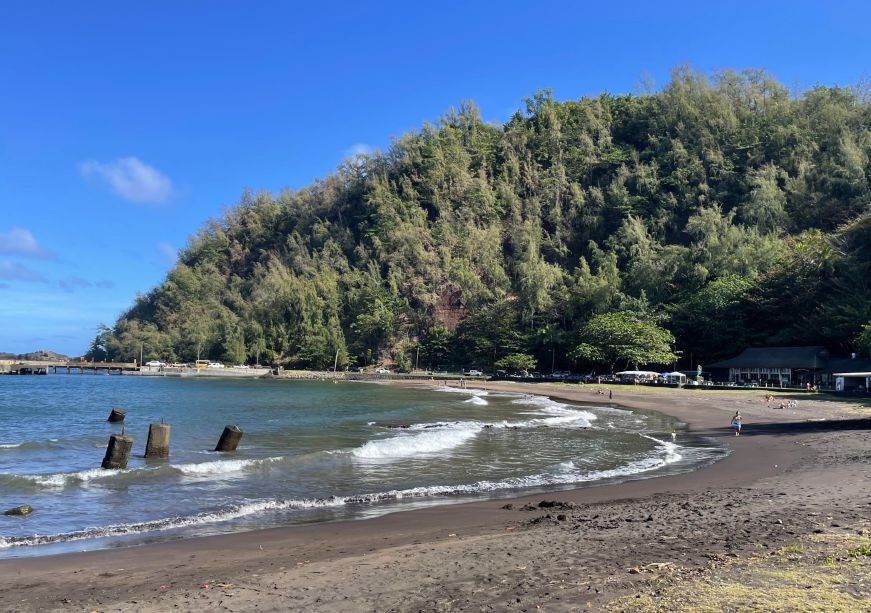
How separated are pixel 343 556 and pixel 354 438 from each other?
1703 centimetres

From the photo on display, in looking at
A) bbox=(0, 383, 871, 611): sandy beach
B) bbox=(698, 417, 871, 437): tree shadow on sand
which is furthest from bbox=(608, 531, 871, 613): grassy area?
bbox=(698, 417, 871, 437): tree shadow on sand

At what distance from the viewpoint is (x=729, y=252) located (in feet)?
306

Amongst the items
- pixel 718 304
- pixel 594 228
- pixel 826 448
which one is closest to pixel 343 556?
pixel 826 448

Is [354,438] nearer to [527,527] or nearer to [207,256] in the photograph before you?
[527,527]

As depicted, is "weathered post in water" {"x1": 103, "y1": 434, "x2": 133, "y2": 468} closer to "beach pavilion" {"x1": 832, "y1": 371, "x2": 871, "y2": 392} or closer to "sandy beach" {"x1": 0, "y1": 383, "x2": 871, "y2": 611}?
"sandy beach" {"x1": 0, "y1": 383, "x2": 871, "y2": 611}

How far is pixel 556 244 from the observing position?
5108 inches

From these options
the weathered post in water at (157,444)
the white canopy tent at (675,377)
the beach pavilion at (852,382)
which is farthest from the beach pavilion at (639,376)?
the weathered post in water at (157,444)

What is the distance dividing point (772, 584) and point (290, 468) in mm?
14946

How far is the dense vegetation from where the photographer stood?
82.3 metres

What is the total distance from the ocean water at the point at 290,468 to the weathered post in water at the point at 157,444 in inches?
16.0

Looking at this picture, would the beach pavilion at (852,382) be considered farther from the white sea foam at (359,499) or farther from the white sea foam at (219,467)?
the white sea foam at (219,467)

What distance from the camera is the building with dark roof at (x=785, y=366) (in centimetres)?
5931

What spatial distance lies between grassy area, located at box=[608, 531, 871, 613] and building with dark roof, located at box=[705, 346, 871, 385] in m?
58.6

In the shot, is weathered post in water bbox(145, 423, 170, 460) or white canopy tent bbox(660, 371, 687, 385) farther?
white canopy tent bbox(660, 371, 687, 385)
